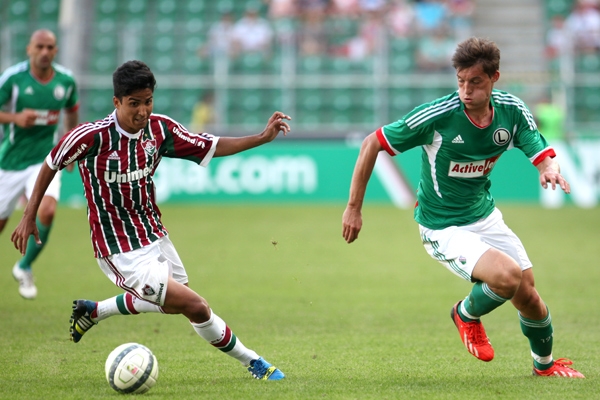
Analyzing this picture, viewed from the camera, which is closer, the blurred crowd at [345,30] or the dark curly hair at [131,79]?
the dark curly hair at [131,79]

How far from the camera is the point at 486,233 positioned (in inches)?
233

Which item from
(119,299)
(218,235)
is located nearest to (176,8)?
(218,235)

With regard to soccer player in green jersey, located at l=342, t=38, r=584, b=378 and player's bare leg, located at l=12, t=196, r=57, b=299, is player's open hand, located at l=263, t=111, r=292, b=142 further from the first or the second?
player's bare leg, located at l=12, t=196, r=57, b=299

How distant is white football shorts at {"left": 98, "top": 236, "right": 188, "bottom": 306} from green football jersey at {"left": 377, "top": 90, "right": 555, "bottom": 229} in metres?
1.66

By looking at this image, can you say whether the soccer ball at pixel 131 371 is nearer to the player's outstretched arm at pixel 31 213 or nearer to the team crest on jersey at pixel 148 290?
the team crest on jersey at pixel 148 290

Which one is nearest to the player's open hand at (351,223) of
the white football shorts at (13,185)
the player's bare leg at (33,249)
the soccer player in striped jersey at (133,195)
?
the soccer player in striped jersey at (133,195)

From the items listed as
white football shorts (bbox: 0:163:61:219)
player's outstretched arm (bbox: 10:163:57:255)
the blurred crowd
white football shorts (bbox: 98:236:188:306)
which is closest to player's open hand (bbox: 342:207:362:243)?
white football shorts (bbox: 98:236:188:306)

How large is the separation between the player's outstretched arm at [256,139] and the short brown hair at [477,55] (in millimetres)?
1200

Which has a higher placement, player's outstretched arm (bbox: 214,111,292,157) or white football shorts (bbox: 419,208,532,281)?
player's outstretched arm (bbox: 214,111,292,157)

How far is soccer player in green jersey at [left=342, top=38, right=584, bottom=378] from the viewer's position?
5535mm

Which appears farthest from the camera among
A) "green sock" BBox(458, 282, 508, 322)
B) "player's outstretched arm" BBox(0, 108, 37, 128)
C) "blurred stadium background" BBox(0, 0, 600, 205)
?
Result: "blurred stadium background" BBox(0, 0, 600, 205)

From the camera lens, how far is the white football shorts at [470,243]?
5.71 metres

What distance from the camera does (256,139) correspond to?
5895mm

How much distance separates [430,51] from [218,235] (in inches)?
321
